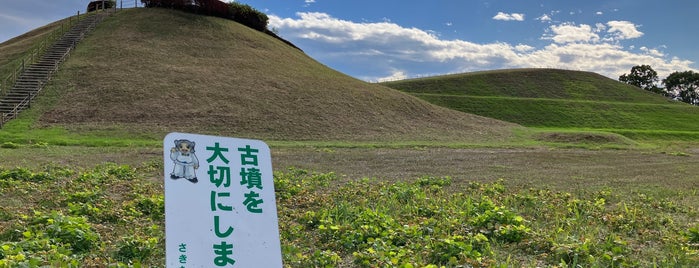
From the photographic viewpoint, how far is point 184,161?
10.1ft

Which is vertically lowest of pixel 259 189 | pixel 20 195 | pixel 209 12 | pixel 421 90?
pixel 20 195

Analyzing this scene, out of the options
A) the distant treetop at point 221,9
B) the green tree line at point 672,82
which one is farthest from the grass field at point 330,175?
the green tree line at point 672,82

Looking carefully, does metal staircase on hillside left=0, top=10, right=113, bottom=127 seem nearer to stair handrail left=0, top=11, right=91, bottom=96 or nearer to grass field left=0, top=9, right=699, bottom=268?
stair handrail left=0, top=11, right=91, bottom=96

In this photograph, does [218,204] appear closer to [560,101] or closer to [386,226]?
[386,226]

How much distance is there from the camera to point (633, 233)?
7172mm

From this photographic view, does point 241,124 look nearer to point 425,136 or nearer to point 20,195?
point 425,136

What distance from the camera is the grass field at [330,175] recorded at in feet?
18.9

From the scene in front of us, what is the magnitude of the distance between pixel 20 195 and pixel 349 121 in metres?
23.9

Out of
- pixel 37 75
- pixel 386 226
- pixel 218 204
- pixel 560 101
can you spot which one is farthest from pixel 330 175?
pixel 560 101

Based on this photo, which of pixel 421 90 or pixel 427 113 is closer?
pixel 427 113

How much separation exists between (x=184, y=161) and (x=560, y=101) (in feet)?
221

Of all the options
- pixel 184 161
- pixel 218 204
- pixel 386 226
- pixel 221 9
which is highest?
pixel 221 9

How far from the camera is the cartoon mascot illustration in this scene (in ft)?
9.98

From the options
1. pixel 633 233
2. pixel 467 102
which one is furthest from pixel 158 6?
pixel 633 233
